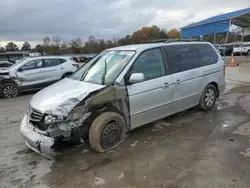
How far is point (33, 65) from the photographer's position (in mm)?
9453

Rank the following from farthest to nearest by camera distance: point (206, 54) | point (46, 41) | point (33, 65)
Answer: point (46, 41)
point (33, 65)
point (206, 54)

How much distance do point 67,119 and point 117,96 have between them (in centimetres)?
92

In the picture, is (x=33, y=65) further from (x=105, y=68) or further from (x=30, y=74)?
(x=105, y=68)

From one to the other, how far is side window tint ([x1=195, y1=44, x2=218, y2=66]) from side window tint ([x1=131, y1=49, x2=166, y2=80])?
1394 mm

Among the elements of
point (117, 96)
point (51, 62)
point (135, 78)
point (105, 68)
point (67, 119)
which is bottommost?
point (67, 119)

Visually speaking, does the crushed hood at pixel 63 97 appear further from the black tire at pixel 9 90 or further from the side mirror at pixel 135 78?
the black tire at pixel 9 90

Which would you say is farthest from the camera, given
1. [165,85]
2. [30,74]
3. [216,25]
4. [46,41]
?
[46,41]

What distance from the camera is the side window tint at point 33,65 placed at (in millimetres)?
A: 9297

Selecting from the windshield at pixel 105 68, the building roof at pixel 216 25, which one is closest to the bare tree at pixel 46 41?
the building roof at pixel 216 25

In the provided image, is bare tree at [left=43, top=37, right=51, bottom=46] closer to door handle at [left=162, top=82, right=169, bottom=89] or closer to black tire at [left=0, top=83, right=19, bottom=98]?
black tire at [left=0, top=83, right=19, bottom=98]

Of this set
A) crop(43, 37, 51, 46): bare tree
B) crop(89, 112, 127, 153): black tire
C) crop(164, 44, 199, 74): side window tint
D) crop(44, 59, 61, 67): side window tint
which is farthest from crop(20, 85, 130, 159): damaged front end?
crop(43, 37, 51, 46): bare tree

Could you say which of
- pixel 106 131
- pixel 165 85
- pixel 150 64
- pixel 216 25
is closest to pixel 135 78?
pixel 150 64

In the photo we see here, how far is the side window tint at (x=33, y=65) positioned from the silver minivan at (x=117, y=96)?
555cm

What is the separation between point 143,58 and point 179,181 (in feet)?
7.67
